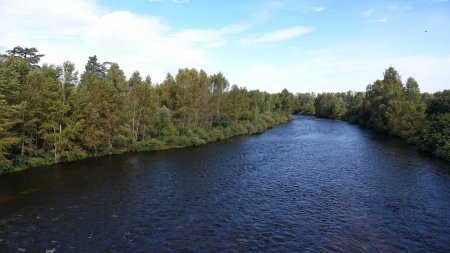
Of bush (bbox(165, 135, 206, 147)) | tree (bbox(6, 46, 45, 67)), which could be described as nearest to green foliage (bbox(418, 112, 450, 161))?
bush (bbox(165, 135, 206, 147))

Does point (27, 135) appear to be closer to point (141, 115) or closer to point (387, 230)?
point (141, 115)

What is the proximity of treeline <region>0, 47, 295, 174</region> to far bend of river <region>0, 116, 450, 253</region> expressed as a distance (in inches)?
177

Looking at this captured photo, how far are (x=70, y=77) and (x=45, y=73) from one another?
3.45 metres

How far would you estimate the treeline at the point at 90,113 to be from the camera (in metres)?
44.7

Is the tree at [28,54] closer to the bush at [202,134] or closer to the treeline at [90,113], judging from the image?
the treeline at [90,113]

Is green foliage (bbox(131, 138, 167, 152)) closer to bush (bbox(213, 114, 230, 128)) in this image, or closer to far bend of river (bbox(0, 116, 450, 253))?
far bend of river (bbox(0, 116, 450, 253))

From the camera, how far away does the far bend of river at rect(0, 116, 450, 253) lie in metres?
23.8

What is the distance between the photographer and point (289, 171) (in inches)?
1759

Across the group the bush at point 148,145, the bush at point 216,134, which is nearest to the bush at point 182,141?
the bush at point 148,145

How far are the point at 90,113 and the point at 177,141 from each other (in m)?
19.8

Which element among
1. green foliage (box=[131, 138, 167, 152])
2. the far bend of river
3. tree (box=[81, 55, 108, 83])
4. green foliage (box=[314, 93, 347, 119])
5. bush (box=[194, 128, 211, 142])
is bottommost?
the far bend of river

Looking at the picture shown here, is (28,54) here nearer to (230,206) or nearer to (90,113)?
(90,113)

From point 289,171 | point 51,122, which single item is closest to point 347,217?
point 289,171

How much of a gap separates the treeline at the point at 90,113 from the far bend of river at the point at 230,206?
4.49 m
